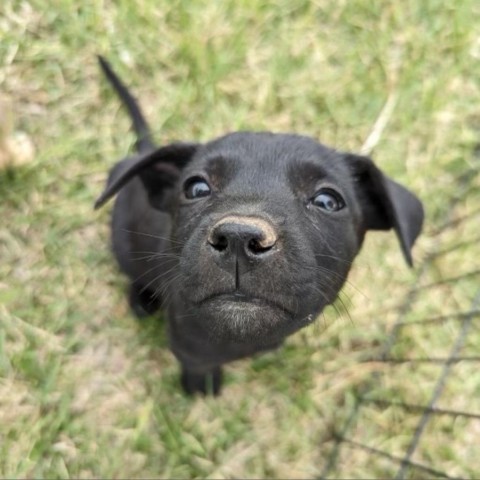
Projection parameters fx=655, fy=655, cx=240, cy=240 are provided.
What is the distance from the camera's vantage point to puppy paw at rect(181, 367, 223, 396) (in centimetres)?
299

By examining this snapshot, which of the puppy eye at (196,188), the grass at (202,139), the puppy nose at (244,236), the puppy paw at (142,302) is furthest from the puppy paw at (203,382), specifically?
the puppy nose at (244,236)

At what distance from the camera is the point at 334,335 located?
328 cm

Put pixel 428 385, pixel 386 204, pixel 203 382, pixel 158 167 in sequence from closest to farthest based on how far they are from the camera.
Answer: pixel 386 204
pixel 158 167
pixel 203 382
pixel 428 385

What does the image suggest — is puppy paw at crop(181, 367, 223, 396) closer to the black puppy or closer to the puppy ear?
the black puppy

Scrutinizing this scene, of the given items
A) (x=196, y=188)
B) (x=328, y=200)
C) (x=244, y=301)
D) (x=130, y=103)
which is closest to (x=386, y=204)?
(x=328, y=200)

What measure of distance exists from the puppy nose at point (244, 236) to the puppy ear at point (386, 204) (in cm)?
59

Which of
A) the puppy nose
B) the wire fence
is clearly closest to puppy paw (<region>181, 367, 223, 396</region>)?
the wire fence

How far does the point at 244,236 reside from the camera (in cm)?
161

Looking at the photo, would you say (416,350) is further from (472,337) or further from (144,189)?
→ (144,189)

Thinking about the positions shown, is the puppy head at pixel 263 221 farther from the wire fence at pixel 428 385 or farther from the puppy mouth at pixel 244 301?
the wire fence at pixel 428 385

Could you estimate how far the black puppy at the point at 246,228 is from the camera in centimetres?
171

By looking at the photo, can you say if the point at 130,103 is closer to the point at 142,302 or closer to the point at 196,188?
the point at 142,302

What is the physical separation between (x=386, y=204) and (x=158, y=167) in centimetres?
85

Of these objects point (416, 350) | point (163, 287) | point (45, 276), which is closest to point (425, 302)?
point (416, 350)
